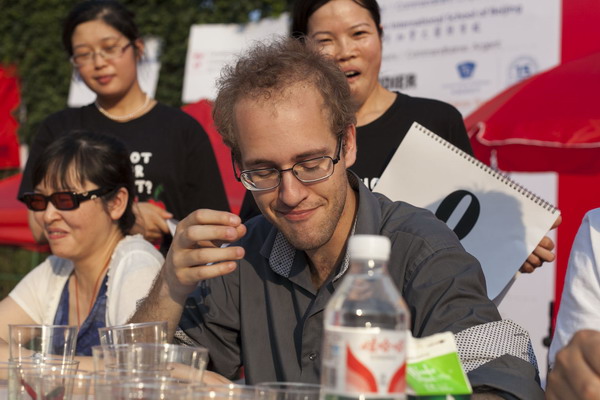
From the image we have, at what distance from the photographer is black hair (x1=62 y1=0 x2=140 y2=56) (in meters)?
3.80

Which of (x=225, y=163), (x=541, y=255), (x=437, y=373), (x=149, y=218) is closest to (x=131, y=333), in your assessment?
(x=437, y=373)

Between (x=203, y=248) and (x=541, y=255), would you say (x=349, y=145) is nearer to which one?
(x=203, y=248)

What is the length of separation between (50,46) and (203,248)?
8.96m

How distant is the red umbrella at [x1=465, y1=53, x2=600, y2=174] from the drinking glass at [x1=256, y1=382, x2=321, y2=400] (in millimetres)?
2805

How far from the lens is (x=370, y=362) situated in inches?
44.1

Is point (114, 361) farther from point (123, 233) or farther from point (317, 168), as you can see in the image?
point (123, 233)

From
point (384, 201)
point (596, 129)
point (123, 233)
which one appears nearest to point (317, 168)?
point (384, 201)

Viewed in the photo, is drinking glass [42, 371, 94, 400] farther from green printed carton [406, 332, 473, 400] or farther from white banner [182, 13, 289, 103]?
white banner [182, 13, 289, 103]

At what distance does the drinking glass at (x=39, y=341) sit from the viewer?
5.96 feet

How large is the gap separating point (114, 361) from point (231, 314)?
2.56ft

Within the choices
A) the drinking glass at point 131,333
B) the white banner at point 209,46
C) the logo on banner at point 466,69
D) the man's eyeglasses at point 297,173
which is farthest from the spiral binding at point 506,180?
the white banner at point 209,46

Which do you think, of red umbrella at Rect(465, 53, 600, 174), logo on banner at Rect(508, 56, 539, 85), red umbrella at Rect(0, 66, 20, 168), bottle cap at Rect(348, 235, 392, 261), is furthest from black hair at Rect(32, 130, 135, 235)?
logo on banner at Rect(508, 56, 539, 85)

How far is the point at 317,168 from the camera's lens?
1.97 meters

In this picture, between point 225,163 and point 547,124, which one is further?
point 225,163
